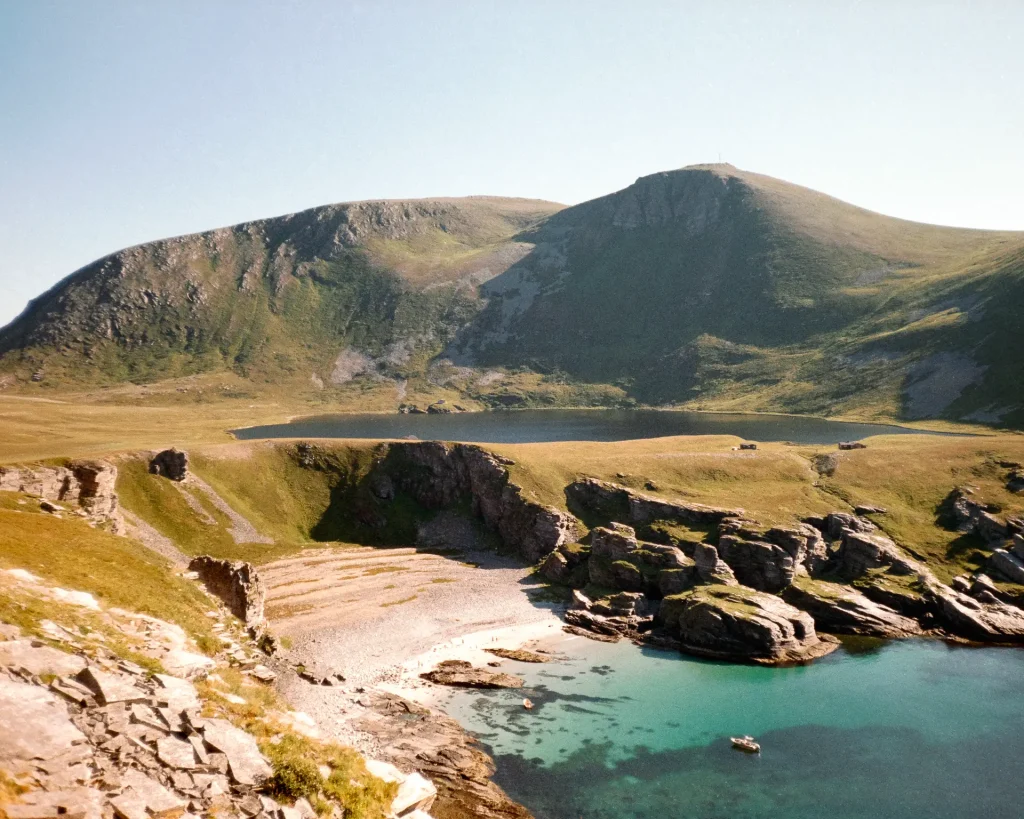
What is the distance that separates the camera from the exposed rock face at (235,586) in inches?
2544

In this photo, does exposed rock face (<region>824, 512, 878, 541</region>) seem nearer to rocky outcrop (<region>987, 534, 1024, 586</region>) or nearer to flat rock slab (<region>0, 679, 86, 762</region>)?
→ rocky outcrop (<region>987, 534, 1024, 586</region>)

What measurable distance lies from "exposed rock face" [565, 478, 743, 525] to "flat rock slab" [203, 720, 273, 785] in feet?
302

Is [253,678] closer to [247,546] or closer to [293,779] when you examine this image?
[293,779]

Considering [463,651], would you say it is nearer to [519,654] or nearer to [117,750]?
[519,654]

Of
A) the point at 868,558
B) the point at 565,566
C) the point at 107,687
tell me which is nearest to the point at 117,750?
the point at 107,687

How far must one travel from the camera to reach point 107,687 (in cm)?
2692

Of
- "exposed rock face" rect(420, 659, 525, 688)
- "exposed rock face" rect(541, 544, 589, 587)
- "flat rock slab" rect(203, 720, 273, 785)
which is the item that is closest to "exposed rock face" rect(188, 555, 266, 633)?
"exposed rock face" rect(420, 659, 525, 688)

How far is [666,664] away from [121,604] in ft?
194

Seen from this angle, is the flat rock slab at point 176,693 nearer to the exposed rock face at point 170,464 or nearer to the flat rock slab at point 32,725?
the flat rock slab at point 32,725

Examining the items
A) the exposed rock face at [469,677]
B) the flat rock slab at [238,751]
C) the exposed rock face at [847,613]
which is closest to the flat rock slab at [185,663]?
the flat rock slab at [238,751]

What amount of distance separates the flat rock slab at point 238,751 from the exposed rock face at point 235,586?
37.4 metres

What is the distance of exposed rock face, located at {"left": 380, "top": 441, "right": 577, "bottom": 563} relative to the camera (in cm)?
11662

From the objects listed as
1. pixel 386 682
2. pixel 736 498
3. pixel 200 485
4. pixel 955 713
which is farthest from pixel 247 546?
pixel 955 713

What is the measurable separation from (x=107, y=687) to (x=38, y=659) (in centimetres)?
309
